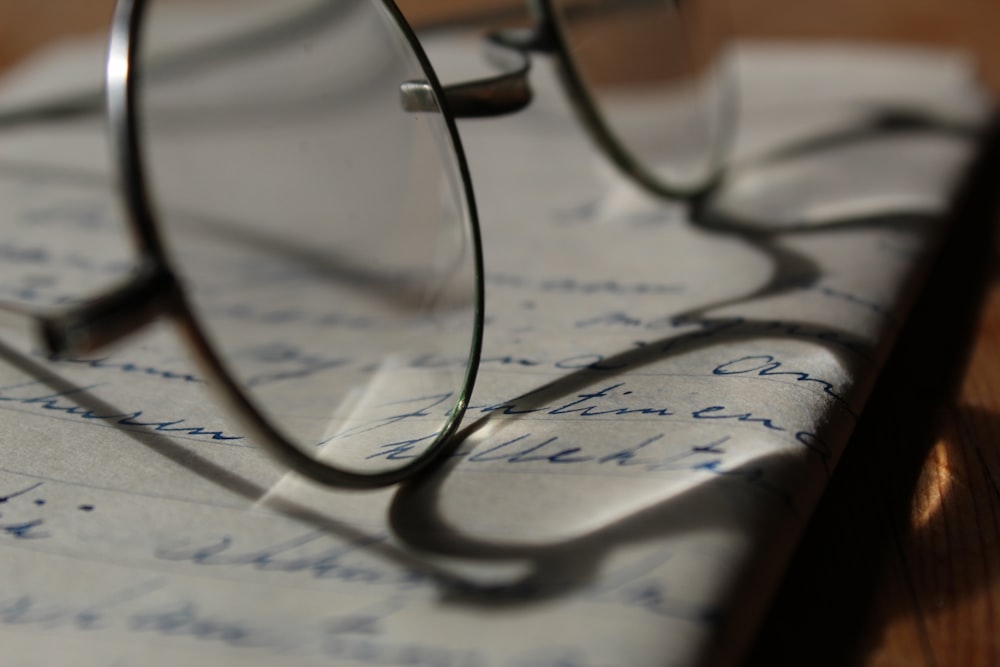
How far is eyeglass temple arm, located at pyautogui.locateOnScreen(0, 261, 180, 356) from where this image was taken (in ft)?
0.73

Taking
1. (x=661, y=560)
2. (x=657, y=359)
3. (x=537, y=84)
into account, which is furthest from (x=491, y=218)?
(x=661, y=560)

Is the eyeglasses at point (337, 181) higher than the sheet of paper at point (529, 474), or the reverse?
the eyeglasses at point (337, 181)

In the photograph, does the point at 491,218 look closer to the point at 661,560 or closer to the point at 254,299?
the point at 254,299

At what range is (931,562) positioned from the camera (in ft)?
0.89

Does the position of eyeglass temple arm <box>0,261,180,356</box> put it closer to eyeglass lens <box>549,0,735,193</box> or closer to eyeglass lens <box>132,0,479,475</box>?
eyeglass lens <box>132,0,479,475</box>

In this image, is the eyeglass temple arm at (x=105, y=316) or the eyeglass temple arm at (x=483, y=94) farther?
the eyeglass temple arm at (x=483, y=94)

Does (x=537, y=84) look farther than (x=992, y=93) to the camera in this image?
No

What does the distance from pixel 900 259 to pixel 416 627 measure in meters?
0.26

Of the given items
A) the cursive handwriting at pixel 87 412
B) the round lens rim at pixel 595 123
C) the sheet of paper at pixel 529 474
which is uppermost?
the round lens rim at pixel 595 123

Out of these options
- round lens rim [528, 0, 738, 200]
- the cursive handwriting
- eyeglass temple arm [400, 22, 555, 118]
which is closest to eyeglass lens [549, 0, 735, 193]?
round lens rim [528, 0, 738, 200]

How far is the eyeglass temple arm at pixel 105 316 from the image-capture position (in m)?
0.22

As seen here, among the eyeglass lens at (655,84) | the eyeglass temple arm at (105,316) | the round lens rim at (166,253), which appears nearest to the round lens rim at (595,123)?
the eyeglass lens at (655,84)

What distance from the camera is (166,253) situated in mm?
239

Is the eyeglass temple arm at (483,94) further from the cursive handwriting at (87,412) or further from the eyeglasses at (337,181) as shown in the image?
the cursive handwriting at (87,412)
